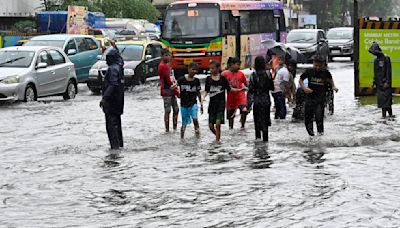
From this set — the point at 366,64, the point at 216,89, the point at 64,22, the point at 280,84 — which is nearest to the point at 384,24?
the point at 366,64

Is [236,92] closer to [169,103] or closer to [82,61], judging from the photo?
[169,103]

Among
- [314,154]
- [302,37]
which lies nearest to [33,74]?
[314,154]

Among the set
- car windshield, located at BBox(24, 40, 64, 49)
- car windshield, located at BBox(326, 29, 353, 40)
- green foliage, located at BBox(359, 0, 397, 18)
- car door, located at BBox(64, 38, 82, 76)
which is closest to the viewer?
car windshield, located at BBox(24, 40, 64, 49)

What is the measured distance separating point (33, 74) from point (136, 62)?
7018 mm

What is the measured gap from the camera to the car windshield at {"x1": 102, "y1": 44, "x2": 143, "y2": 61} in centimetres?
3109

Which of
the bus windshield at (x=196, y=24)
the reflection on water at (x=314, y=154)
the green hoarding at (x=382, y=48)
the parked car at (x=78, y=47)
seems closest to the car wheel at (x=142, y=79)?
the parked car at (x=78, y=47)

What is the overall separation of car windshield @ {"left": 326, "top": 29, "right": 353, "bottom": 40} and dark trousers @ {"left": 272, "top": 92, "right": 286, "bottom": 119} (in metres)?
28.5

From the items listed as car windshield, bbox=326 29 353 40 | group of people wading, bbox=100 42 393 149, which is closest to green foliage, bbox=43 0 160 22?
car windshield, bbox=326 29 353 40

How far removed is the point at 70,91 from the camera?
26484 mm

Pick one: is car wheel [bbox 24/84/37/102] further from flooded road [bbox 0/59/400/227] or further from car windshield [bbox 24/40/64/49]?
car windshield [bbox 24/40/64/49]

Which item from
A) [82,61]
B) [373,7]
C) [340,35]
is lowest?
[373,7]

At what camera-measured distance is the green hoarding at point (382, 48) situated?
23750 millimetres

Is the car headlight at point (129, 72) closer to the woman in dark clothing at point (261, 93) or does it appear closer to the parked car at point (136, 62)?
the parked car at point (136, 62)

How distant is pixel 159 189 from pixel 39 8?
141 ft
